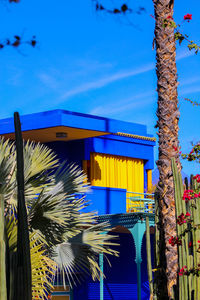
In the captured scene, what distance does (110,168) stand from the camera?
24.8 m

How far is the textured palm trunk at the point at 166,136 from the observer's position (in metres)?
10.4

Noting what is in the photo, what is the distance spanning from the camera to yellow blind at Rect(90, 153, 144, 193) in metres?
24.1

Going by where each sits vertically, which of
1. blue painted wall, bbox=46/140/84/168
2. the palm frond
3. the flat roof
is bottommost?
the palm frond

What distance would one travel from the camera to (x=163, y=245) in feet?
34.3

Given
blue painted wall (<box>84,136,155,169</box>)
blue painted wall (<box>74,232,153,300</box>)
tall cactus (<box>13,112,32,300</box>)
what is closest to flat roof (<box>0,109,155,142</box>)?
blue painted wall (<box>84,136,155,169</box>)

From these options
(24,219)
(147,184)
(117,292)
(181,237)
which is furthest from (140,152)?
→ (24,219)

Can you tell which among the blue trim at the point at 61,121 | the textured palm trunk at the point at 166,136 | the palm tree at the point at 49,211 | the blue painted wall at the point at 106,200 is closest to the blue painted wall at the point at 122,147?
the blue trim at the point at 61,121

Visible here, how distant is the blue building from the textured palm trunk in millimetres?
9092

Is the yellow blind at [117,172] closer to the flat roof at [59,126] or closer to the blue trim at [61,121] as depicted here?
the flat roof at [59,126]

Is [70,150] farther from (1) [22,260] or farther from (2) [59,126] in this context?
(1) [22,260]

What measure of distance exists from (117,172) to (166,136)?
14448 millimetres

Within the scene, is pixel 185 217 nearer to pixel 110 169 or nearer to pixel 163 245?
pixel 163 245

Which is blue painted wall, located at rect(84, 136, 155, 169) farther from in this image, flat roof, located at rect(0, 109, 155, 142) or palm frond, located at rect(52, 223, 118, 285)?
palm frond, located at rect(52, 223, 118, 285)

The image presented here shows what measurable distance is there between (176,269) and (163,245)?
467 mm
